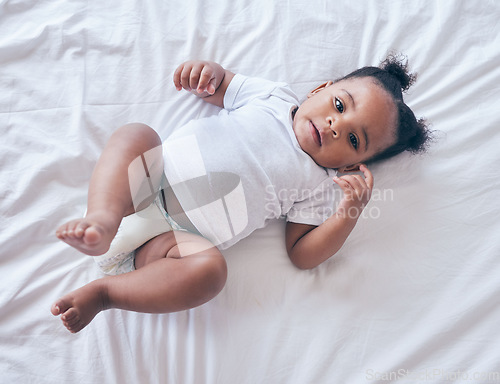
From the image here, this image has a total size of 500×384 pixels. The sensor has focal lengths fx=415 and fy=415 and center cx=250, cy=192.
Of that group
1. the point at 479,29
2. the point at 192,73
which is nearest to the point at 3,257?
the point at 192,73

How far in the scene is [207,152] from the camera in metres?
0.81

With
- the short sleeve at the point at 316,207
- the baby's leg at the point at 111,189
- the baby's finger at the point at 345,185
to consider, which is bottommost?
the short sleeve at the point at 316,207

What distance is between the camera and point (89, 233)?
601 mm

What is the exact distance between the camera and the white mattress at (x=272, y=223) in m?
0.76

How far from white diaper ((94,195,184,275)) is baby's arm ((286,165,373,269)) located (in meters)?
0.25

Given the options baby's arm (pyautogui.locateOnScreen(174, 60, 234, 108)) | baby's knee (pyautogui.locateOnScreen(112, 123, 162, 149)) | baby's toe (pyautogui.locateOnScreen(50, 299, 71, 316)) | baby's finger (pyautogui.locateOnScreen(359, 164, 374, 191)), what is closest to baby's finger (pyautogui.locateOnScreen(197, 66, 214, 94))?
baby's arm (pyautogui.locateOnScreen(174, 60, 234, 108))

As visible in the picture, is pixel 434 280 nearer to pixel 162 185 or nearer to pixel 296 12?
pixel 162 185

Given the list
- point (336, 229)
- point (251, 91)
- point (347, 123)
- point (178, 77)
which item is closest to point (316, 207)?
point (336, 229)

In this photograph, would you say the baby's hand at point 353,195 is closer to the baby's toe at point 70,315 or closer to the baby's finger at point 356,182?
the baby's finger at point 356,182

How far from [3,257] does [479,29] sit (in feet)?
3.83

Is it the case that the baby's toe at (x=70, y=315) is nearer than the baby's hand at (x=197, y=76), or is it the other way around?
the baby's toe at (x=70, y=315)

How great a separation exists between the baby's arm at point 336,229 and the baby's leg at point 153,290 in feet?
0.56

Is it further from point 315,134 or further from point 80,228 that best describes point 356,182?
point 80,228

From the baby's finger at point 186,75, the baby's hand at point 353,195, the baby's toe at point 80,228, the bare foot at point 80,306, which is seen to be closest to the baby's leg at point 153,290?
the bare foot at point 80,306
